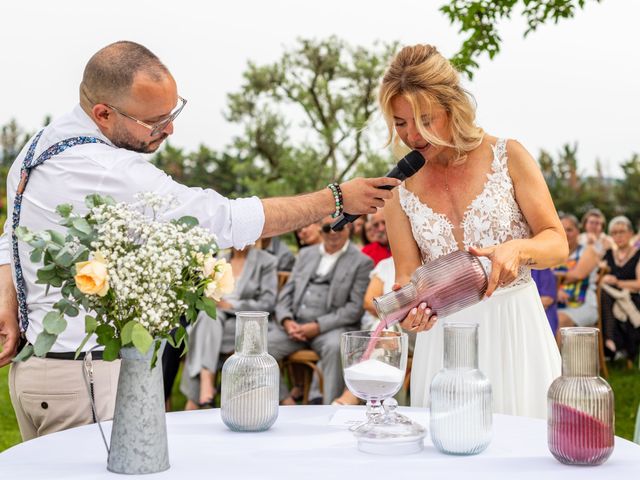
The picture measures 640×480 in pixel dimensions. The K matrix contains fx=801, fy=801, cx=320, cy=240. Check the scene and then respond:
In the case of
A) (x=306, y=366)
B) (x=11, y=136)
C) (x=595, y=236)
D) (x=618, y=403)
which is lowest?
(x=618, y=403)

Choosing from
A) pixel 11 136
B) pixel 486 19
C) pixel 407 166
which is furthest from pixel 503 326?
pixel 11 136

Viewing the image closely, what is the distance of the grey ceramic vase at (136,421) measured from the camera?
163 cm

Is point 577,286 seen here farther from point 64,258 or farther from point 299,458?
point 64,258

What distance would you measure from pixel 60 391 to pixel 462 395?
1.11 m

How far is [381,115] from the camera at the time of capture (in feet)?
8.87

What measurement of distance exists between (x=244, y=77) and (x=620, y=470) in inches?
800

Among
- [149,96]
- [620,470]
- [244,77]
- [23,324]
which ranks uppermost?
[244,77]

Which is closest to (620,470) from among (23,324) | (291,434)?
(291,434)

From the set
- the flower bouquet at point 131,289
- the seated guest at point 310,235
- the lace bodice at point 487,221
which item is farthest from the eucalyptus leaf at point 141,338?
the seated guest at point 310,235

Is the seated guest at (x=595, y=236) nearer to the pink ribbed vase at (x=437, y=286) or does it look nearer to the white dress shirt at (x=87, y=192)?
the pink ribbed vase at (x=437, y=286)

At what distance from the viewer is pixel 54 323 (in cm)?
153

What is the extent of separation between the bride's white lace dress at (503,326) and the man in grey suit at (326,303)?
10.1 feet

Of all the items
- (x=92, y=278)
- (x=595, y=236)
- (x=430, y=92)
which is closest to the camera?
(x=92, y=278)

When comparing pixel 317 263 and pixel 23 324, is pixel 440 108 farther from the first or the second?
pixel 317 263
